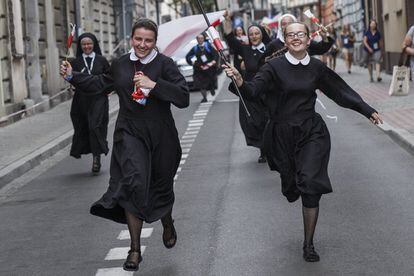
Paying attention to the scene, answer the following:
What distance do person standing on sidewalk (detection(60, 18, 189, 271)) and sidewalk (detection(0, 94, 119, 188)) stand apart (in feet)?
17.5

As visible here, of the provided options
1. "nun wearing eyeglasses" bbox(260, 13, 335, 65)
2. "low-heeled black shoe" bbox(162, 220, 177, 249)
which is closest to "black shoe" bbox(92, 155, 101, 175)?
"nun wearing eyeglasses" bbox(260, 13, 335, 65)

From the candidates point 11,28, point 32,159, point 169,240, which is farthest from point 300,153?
point 11,28

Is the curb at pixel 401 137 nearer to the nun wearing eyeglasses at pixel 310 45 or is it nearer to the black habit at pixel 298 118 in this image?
the nun wearing eyeglasses at pixel 310 45

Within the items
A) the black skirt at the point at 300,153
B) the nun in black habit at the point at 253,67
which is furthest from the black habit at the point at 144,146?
the nun in black habit at the point at 253,67

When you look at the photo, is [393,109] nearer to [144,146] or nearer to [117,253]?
[117,253]

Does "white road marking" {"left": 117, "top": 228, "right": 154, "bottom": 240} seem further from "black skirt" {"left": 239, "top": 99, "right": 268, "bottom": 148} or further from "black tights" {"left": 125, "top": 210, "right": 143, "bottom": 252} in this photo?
"black skirt" {"left": 239, "top": 99, "right": 268, "bottom": 148}

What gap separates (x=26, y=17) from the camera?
24.6 m

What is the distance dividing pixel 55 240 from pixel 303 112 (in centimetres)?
234

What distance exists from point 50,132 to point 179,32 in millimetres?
9449

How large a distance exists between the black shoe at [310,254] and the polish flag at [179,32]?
113 inches

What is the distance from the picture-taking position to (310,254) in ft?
21.7

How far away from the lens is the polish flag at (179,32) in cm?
897

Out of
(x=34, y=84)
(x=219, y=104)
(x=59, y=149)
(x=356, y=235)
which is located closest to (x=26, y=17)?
(x=34, y=84)

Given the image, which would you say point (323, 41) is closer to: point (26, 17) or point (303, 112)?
point (303, 112)
